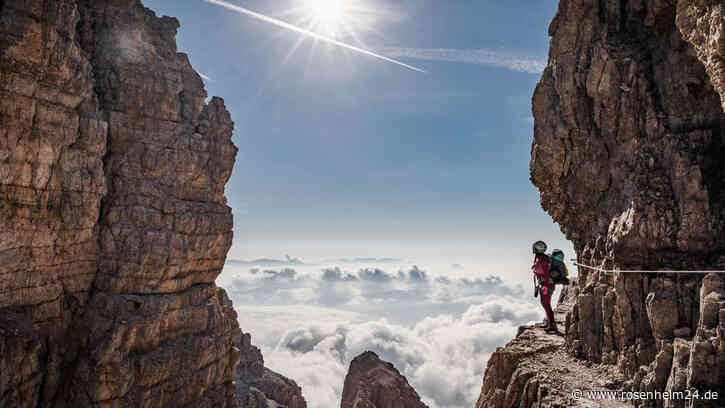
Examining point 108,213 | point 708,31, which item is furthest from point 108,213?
point 708,31

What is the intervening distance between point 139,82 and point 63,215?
56.9 ft

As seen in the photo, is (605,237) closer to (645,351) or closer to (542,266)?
(542,266)

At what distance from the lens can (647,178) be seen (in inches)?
727

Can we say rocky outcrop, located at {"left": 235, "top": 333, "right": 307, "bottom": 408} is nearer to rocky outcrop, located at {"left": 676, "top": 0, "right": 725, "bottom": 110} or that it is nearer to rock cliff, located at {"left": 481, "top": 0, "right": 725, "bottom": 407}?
rock cliff, located at {"left": 481, "top": 0, "right": 725, "bottom": 407}

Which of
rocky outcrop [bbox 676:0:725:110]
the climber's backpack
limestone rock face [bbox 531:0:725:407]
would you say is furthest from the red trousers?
rocky outcrop [bbox 676:0:725:110]

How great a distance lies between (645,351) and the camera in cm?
1617

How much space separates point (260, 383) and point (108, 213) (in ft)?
218

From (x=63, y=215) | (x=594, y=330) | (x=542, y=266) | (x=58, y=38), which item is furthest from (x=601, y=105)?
(x=63, y=215)

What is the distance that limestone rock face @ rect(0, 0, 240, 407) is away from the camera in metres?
30.8

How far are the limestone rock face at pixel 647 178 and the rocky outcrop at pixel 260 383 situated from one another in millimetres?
77512

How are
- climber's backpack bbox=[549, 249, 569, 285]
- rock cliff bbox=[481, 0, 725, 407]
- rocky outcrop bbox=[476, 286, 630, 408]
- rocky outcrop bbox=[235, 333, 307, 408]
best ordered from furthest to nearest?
rocky outcrop bbox=[235, 333, 307, 408]
climber's backpack bbox=[549, 249, 569, 285]
rocky outcrop bbox=[476, 286, 630, 408]
rock cliff bbox=[481, 0, 725, 407]

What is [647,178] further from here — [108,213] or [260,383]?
[260,383]

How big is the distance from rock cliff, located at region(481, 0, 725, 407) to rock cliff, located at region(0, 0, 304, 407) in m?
34.4

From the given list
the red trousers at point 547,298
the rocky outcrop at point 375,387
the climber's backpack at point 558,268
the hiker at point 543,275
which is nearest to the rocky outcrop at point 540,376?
the red trousers at point 547,298
